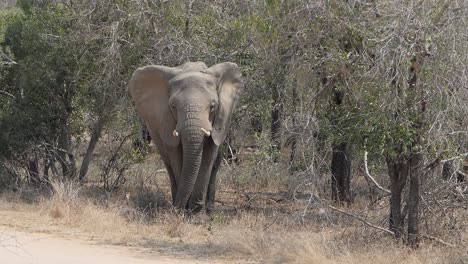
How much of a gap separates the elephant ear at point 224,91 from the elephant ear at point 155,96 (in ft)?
2.23

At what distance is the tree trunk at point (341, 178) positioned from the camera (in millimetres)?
16812

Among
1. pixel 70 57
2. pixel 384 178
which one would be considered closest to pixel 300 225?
pixel 384 178

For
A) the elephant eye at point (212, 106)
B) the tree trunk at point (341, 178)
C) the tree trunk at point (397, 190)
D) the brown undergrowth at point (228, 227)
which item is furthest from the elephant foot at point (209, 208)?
the tree trunk at point (397, 190)

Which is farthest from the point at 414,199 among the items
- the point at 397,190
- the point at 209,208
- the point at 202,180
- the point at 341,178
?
the point at 341,178

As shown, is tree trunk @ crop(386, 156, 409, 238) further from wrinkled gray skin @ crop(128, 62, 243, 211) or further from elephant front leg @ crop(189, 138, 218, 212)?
elephant front leg @ crop(189, 138, 218, 212)

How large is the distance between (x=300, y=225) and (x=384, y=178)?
8.64 ft

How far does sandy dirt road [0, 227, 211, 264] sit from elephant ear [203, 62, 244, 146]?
3.39 metres

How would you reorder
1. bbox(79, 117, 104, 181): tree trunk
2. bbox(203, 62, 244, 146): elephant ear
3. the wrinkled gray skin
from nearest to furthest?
1. the wrinkled gray skin
2. bbox(203, 62, 244, 146): elephant ear
3. bbox(79, 117, 104, 181): tree trunk

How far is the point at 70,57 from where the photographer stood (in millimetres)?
17109

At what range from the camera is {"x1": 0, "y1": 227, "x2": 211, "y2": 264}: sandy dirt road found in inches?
425

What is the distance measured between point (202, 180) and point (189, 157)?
30.4 inches

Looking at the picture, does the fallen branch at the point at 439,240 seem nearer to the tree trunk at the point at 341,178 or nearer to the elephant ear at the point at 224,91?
the elephant ear at the point at 224,91

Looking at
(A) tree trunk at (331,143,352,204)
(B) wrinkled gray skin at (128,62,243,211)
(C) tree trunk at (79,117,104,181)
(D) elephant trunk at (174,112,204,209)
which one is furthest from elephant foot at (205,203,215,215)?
(C) tree trunk at (79,117,104,181)

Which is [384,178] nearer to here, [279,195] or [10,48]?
[279,195]
